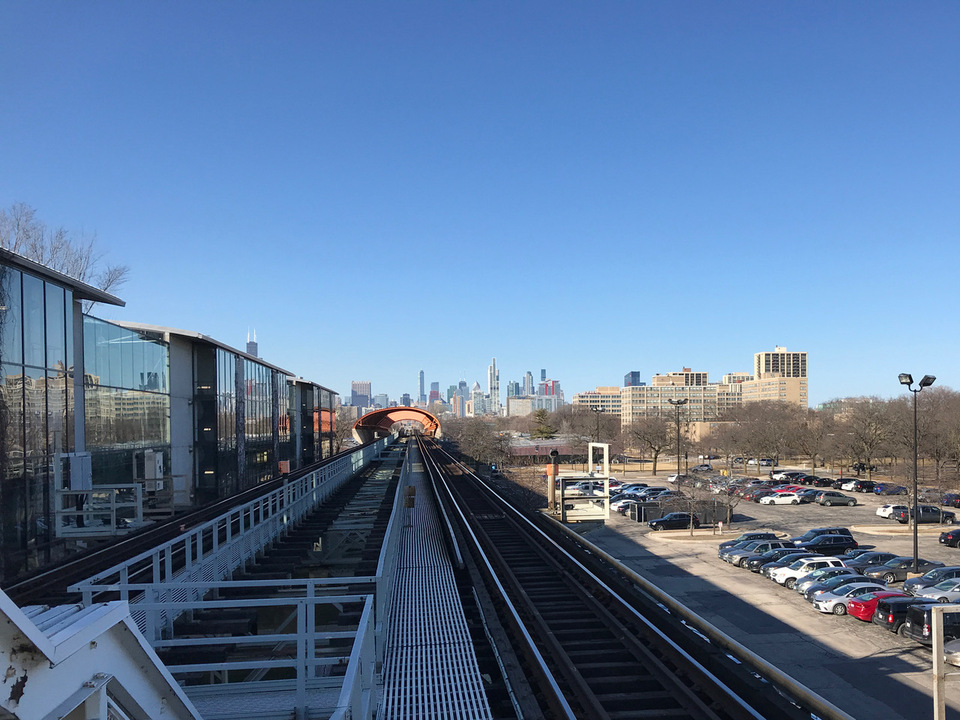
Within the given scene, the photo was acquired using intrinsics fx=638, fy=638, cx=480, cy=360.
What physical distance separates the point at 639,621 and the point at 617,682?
2.59 meters

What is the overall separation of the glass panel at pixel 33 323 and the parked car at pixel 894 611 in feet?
73.1

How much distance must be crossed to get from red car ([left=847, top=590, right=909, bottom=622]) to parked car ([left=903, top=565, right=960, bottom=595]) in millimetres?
3530

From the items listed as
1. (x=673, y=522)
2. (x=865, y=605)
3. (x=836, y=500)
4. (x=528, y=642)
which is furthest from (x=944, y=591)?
(x=836, y=500)

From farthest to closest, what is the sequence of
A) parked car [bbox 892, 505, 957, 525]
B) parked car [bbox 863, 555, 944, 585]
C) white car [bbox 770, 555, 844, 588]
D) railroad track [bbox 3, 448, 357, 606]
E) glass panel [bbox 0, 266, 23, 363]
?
parked car [bbox 892, 505, 957, 525] → parked car [bbox 863, 555, 944, 585] → white car [bbox 770, 555, 844, 588] → glass panel [bbox 0, 266, 23, 363] → railroad track [bbox 3, 448, 357, 606]

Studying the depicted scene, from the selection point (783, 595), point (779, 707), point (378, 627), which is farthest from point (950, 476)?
point (378, 627)

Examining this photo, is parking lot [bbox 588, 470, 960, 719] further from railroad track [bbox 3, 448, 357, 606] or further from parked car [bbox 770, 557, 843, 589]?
railroad track [bbox 3, 448, 357, 606]

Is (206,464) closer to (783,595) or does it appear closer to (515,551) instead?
(515,551)

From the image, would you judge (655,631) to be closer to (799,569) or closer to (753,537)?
(799,569)

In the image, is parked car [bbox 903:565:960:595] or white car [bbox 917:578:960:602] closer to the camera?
white car [bbox 917:578:960:602]

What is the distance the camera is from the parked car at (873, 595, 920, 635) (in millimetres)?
16469

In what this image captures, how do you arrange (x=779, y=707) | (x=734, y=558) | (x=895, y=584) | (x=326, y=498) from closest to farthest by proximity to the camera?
(x=779, y=707) < (x=895, y=584) < (x=734, y=558) < (x=326, y=498)

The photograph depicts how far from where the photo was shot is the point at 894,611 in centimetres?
1650

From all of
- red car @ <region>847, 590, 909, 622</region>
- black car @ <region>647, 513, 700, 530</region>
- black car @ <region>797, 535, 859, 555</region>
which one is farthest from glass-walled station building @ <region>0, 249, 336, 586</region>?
black car @ <region>797, 535, 859, 555</region>

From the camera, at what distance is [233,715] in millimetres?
6410
